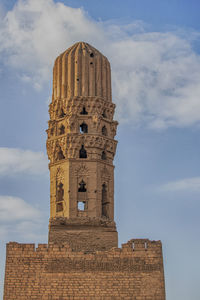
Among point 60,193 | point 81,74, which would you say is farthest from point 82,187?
point 81,74

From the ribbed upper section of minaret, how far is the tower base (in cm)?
785

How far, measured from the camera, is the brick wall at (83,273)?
31.1 metres

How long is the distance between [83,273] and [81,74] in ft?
42.6

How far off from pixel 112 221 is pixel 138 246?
4413mm

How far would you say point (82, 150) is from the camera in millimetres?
37594

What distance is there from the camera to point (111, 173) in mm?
37781

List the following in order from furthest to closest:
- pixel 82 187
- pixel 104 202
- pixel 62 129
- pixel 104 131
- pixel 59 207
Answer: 1. pixel 104 131
2. pixel 62 129
3. pixel 104 202
4. pixel 59 207
5. pixel 82 187

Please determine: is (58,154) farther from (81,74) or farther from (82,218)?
(81,74)

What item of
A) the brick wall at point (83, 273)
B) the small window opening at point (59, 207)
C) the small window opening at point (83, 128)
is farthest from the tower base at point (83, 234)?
the small window opening at point (83, 128)

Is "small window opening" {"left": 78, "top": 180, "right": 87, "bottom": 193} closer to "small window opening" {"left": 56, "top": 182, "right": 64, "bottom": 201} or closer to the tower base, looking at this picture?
"small window opening" {"left": 56, "top": 182, "right": 64, "bottom": 201}

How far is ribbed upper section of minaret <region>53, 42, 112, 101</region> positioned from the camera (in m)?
38.5

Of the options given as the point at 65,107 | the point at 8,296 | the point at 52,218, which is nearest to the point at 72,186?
the point at 52,218

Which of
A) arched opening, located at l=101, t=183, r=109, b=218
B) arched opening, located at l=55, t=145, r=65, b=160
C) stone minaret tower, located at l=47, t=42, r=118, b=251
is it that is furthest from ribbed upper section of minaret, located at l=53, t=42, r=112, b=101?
arched opening, located at l=101, t=183, r=109, b=218

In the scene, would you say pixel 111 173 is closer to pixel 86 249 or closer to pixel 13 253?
pixel 86 249
